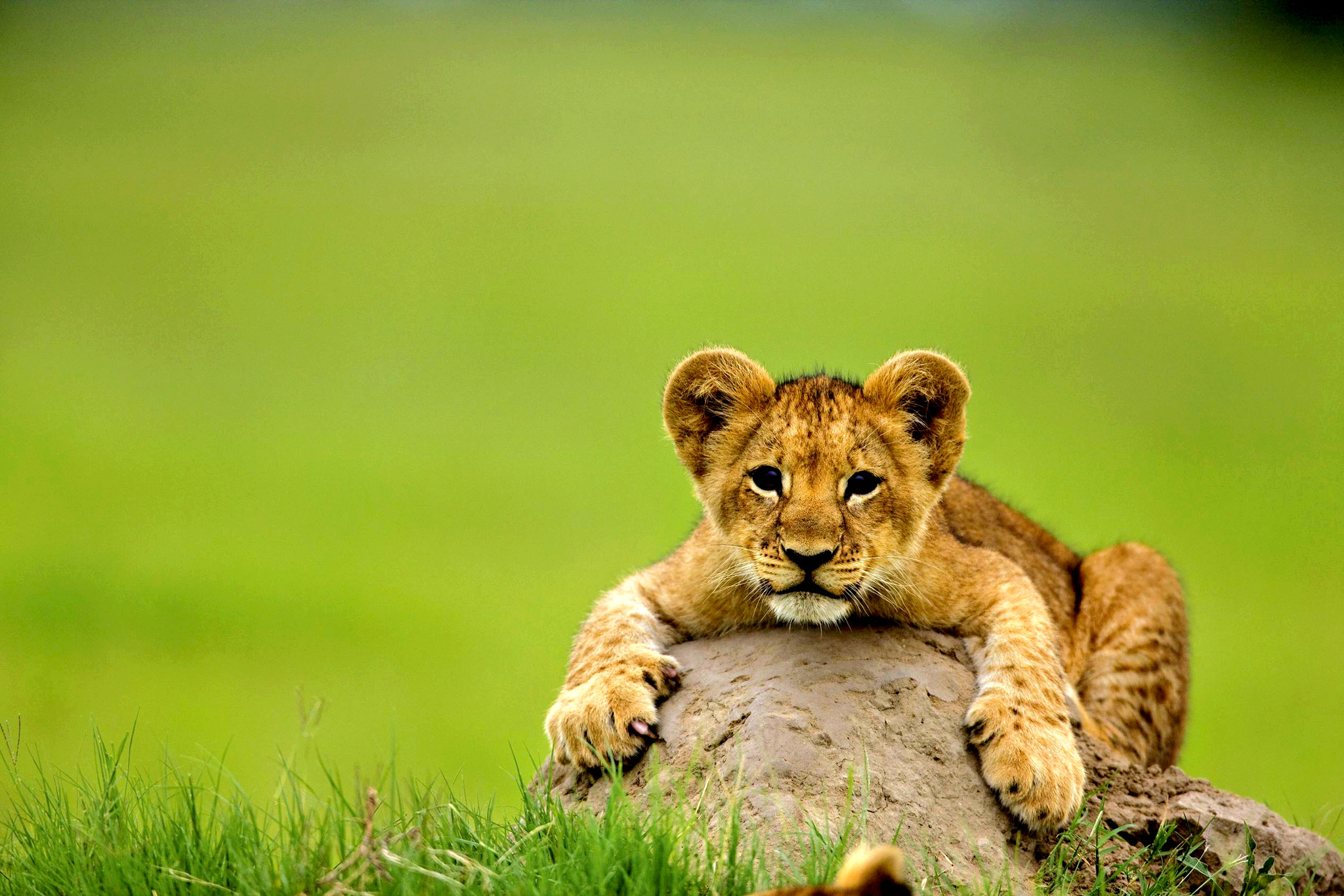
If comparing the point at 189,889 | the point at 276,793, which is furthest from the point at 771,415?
the point at 189,889

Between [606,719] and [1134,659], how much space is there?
3201 millimetres

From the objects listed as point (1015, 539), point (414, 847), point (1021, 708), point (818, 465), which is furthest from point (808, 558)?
point (1015, 539)

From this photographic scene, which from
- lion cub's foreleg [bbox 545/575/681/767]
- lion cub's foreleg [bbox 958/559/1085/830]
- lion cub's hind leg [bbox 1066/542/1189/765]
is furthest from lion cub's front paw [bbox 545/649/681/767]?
lion cub's hind leg [bbox 1066/542/1189/765]

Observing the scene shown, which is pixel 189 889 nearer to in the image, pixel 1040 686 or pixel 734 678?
pixel 734 678

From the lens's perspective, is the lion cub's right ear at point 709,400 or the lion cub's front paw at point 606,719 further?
the lion cub's right ear at point 709,400

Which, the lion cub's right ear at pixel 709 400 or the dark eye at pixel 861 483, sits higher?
the lion cub's right ear at pixel 709 400

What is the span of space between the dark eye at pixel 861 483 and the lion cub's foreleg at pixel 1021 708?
3.03 feet

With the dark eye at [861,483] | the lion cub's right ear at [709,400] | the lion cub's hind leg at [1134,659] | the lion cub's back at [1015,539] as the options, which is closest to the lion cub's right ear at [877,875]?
the dark eye at [861,483]

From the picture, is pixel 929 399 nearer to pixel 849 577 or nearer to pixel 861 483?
pixel 861 483

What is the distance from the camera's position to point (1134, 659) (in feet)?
23.0

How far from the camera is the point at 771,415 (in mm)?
5867

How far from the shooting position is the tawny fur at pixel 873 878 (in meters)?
3.32

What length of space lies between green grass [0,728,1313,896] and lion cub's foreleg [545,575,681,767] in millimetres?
279

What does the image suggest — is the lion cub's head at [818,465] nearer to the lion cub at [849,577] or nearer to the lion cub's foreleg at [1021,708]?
the lion cub at [849,577]
